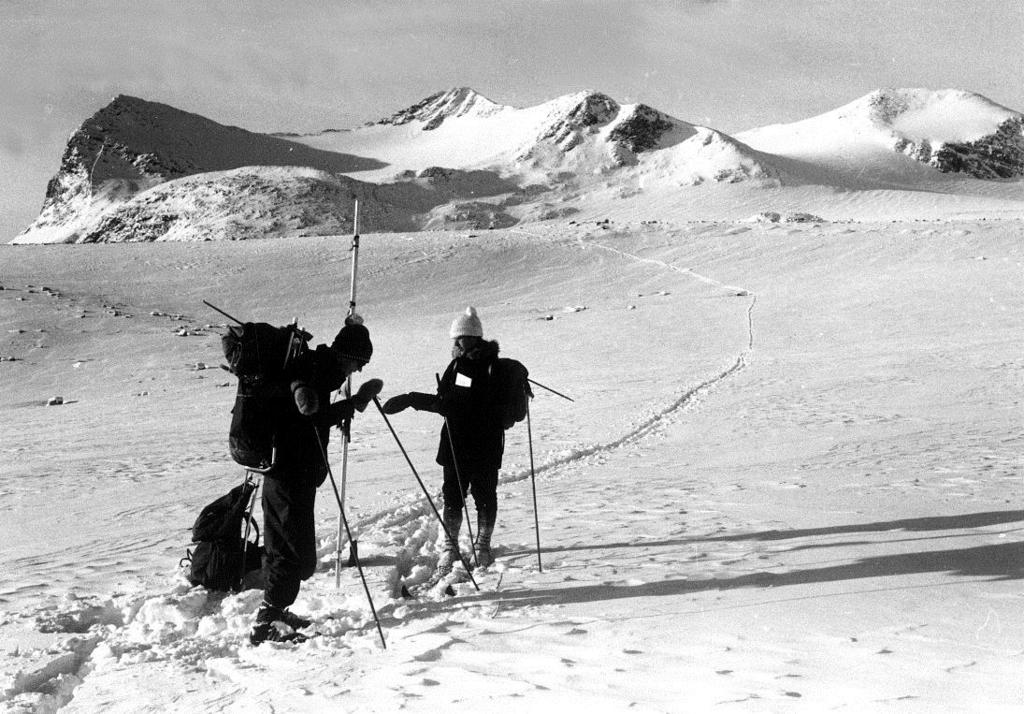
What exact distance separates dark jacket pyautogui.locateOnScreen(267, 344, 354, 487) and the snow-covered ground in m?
0.91

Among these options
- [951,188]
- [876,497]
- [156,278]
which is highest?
[951,188]

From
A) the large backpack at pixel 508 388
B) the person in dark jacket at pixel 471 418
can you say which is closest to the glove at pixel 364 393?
the person in dark jacket at pixel 471 418

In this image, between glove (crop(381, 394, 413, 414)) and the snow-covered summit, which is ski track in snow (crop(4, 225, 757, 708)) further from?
the snow-covered summit

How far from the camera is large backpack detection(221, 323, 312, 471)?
5.22 metres

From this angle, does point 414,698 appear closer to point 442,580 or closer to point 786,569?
point 442,580

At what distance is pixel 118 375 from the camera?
23.4 meters

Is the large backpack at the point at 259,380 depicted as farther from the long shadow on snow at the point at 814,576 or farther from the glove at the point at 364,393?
the long shadow on snow at the point at 814,576

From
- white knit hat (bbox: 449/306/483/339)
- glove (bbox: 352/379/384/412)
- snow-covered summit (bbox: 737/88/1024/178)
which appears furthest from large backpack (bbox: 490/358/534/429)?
snow-covered summit (bbox: 737/88/1024/178)

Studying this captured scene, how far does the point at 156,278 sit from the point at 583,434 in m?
29.5

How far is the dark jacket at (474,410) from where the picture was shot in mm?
6672

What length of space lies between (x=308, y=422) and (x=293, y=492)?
1.29ft

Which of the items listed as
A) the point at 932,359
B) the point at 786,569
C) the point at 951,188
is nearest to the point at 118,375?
the point at 932,359

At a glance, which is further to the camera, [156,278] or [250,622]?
[156,278]

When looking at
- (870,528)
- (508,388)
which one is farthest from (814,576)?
(508,388)
